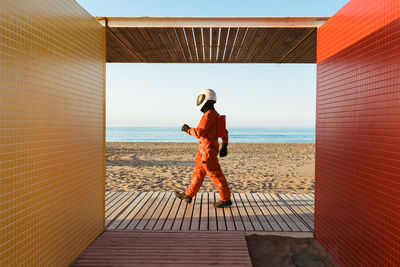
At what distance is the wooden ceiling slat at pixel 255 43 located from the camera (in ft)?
11.9

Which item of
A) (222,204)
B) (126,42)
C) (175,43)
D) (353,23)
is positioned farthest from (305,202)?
(126,42)

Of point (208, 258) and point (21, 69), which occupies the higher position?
point (21, 69)

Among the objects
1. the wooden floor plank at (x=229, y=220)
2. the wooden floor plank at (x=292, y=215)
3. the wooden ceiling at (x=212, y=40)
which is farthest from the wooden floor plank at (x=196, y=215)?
the wooden ceiling at (x=212, y=40)

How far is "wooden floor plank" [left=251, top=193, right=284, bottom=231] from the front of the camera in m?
3.53

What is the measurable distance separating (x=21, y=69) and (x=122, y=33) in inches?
79.7

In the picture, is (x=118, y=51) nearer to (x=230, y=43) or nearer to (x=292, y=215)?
(x=230, y=43)

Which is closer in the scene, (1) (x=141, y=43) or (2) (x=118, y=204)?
(1) (x=141, y=43)

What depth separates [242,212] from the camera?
4.09 meters

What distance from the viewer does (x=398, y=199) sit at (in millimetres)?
1854

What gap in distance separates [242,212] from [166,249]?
5.08ft

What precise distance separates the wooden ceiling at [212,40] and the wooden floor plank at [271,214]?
8.41 ft

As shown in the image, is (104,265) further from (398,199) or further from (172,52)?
(172,52)

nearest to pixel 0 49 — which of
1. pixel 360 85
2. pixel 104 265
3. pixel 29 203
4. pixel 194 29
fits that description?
pixel 29 203

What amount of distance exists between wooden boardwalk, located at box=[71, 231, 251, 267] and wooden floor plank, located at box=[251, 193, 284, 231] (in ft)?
1.83
